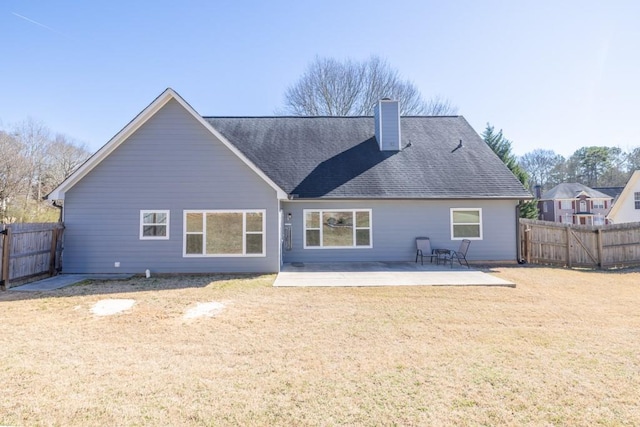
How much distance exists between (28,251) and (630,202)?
34.1 meters

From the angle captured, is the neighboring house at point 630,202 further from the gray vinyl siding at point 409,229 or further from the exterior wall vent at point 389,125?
the exterior wall vent at point 389,125

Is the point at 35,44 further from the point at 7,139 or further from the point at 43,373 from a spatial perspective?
the point at 43,373

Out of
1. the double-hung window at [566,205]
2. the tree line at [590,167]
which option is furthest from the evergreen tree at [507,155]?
the tree line at [590,167]

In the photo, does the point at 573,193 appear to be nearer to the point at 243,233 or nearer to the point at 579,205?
the point at 579,205

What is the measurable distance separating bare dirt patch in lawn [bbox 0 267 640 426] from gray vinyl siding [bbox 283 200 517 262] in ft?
16.3

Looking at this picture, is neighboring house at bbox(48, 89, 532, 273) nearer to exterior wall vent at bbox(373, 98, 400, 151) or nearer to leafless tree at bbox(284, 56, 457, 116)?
exterior wall vent at bbox(373, 98, 400, 151)

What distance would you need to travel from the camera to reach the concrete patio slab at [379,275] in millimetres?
8953

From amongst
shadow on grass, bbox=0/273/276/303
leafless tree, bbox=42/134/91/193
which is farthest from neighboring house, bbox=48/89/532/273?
leafless tree, bbox=42/134/91/193

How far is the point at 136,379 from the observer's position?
3.71 metres

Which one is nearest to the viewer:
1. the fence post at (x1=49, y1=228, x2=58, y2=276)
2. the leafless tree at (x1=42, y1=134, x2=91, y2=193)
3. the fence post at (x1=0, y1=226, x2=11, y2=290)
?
the fence post at (x1=0, y1=226, x2=11, y2=290)

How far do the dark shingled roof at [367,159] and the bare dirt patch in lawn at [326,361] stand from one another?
5.86 meters

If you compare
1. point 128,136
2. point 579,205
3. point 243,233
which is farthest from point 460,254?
point 579,205

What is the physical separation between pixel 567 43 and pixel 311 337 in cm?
1375

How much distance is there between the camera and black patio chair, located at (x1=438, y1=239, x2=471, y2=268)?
1184 centimetres
